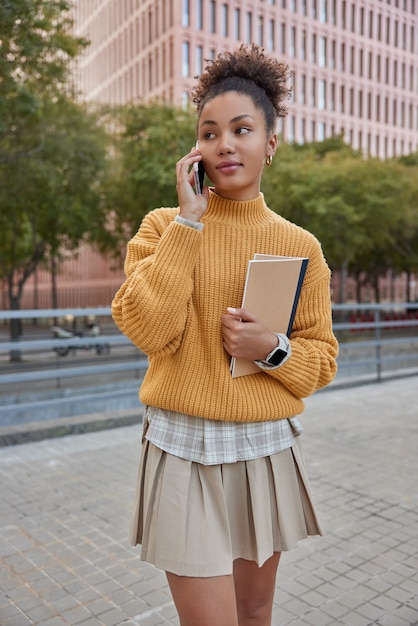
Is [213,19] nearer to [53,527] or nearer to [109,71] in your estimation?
[109,71]

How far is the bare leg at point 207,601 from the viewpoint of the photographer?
1548mm

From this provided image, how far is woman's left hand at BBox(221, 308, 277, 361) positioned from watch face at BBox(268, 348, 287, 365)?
16mm

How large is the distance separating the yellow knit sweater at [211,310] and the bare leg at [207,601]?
1.44 ft

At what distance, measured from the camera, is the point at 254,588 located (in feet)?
5.99

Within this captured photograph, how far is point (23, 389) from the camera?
10344 mm

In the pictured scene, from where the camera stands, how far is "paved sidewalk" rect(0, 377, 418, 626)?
298 cm

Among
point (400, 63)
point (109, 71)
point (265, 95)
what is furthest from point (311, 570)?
point (400, 63)

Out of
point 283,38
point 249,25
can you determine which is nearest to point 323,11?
point 283,38

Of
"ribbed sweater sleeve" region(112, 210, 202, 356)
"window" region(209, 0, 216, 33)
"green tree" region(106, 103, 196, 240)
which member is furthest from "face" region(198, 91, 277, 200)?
"window" region(209, 0, 216, 33)

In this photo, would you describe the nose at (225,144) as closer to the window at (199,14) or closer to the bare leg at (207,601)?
the bare leg at (207,601)

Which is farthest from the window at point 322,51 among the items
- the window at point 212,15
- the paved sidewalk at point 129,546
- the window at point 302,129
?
the paved sidewalk at point 129,546

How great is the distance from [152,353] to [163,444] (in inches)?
10.4

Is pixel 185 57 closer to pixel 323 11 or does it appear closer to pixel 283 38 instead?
pixel 283 38

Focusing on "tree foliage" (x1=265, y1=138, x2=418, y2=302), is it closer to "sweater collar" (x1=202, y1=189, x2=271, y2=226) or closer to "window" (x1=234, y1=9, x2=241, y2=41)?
"sweater collar" (x1=202, y1=189, x2=271, y2=226)
